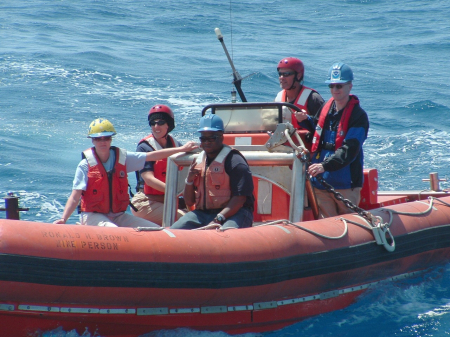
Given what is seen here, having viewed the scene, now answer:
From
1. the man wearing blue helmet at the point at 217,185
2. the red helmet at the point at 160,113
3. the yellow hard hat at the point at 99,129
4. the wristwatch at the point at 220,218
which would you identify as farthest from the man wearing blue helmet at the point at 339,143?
the yellow hard hat at the point at 99,129

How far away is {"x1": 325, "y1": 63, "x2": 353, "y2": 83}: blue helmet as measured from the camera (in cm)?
457

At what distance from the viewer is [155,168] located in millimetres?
5117

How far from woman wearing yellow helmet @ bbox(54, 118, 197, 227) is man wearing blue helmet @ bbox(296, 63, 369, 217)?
1.33 meters

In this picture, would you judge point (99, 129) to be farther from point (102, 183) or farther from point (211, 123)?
point (211, 123)

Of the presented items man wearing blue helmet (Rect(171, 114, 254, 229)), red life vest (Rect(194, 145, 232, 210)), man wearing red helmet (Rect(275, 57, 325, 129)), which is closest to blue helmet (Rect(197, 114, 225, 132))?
man wearing blue helmet (Rect(171, 114, 254, 229))

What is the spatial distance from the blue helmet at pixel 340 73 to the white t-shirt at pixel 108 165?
1.50 meters

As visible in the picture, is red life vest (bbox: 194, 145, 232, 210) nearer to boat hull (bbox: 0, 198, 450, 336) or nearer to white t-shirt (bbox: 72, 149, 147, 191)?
boat hull (bbox: 0, 198, 450, 336)

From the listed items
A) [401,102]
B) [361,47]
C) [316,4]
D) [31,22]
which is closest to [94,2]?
[31,22]

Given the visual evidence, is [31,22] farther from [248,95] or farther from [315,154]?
[315,154]

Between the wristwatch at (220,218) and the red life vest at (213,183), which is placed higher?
the red life vest at (213,183)

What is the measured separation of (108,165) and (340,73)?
181cm

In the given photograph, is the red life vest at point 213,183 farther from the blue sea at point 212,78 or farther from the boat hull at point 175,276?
the blue sea at point 212,78

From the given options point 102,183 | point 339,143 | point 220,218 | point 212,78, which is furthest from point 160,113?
point 212,78

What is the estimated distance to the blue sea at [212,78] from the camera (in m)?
5.12
